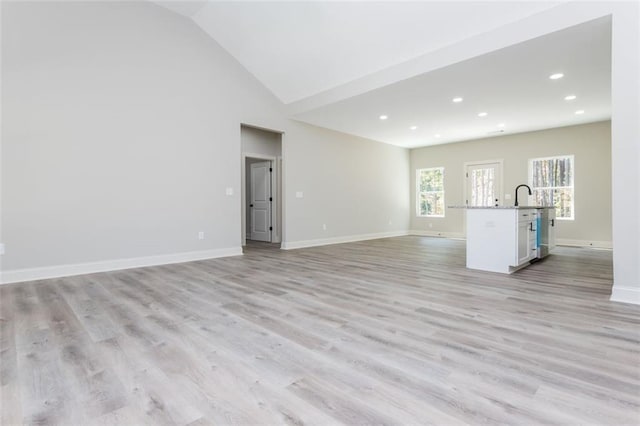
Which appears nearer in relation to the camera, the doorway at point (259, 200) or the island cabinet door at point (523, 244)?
the island cabinet door at point (523, 244)

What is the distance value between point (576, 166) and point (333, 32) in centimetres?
617

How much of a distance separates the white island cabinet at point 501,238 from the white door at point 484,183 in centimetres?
371

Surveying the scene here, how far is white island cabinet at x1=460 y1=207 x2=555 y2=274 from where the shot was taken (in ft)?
13.2

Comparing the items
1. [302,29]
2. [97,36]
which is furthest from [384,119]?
[97,36]

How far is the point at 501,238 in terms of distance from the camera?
4125 mm

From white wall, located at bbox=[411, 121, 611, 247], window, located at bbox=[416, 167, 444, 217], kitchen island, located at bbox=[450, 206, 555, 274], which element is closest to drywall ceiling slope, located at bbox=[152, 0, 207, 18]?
kitchen island, located at bbox=[450, 206, 555, 274]

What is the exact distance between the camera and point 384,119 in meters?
6.57

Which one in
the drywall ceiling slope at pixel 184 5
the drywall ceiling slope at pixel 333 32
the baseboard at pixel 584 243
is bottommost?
the baseboard at pixel 584 243

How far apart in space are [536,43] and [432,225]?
6369 mm

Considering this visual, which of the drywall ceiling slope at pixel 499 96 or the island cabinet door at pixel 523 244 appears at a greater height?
the drywall ceiling slope at pixel 499 96

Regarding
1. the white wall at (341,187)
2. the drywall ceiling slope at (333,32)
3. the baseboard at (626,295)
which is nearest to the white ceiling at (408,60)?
the drywall ceiling slope at (333,32)

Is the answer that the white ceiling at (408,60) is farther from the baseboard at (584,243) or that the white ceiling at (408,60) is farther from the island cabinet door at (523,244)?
the baseboard at (584,243)

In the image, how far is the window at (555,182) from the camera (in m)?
7.14

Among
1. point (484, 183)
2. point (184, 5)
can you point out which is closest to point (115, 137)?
point (184, 5)
